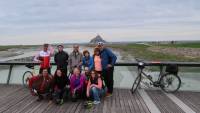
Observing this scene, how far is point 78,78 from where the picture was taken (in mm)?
8555

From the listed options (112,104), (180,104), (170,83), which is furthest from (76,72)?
(170,83)

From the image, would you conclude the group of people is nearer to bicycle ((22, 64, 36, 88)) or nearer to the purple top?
the purple top

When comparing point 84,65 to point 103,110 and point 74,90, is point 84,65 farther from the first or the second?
point 103,110

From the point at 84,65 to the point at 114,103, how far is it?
151 cm

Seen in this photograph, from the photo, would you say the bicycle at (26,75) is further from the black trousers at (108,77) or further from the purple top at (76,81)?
the black trousers at (108,77)

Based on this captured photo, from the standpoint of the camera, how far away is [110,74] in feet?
30.3

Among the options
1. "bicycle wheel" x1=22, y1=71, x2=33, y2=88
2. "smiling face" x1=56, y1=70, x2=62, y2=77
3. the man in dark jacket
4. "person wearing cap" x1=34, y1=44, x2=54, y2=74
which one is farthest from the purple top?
"bicycle wheel" x1=22, y1=71, x2=33, y2=88

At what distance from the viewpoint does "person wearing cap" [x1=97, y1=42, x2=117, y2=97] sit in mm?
8992

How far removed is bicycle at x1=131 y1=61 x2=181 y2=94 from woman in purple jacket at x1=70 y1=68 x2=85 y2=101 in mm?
1667

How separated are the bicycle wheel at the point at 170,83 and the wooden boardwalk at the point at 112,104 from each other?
0.59 ft

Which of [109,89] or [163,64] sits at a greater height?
[163,64]

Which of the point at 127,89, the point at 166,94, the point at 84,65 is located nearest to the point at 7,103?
the point at 84,65

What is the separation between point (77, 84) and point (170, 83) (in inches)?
105

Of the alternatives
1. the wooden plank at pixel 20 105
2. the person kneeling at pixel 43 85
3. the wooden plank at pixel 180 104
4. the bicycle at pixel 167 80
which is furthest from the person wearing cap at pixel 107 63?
the wooden plank at pixel 20 105
